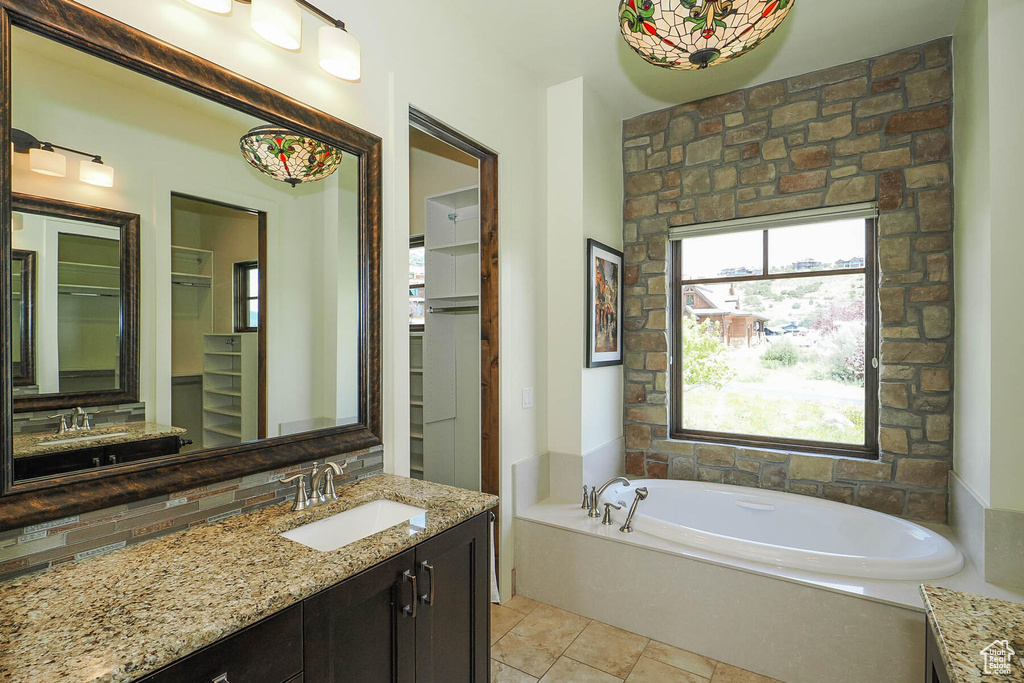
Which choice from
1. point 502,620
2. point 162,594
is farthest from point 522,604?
point 162,594

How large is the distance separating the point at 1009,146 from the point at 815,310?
119cm

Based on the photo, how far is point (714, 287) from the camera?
10.6 ft

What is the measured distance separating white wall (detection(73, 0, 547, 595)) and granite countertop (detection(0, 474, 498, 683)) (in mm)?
693

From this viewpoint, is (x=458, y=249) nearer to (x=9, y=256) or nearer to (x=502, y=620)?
(x=502, y=620)

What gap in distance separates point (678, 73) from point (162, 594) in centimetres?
323

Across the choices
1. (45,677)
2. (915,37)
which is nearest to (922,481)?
(915,37)

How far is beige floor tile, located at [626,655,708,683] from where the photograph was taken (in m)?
2.00

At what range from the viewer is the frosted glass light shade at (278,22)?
1.39 m

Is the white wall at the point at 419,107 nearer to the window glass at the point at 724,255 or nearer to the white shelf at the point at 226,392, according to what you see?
the white shelf at the point at 226,392

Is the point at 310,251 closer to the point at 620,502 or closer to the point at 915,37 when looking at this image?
the point at 620,502

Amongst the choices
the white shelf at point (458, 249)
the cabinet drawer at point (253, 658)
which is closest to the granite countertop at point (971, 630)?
the cabinet drawer at point (253, 658)

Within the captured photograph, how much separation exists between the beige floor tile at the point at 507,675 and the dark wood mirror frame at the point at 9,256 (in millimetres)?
1132

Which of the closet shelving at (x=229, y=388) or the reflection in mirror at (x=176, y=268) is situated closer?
the reflection in mirror at (x=176, y=268)

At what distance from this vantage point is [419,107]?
2.05 metres
